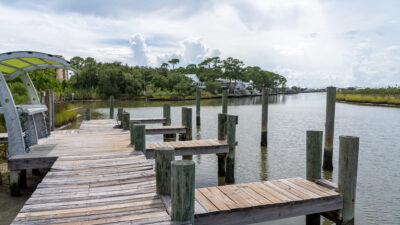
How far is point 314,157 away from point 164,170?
3140 millimetres

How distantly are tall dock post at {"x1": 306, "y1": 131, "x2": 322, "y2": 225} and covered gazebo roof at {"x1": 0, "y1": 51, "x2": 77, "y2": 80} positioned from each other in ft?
20.0

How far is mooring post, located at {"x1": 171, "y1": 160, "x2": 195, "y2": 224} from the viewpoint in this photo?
3.73m

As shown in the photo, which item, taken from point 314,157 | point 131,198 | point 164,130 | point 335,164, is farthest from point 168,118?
point 131,198

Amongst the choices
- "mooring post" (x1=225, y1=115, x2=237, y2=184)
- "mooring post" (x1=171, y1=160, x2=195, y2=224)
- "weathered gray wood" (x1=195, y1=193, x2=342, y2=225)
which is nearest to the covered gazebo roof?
"mooring post" (x1=225, y1=115, x2=237, y2=184)

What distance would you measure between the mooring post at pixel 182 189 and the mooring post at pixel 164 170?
0.72 meters

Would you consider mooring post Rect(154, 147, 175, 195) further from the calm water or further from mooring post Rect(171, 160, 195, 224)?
the calm water

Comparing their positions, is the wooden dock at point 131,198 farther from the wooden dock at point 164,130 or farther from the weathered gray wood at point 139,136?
the wooden dock at point 164,130

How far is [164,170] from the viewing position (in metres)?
4.52

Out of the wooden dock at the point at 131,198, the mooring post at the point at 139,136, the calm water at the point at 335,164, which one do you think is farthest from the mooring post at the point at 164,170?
the calm water at the point at 335,164

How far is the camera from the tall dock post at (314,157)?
588 centimetres

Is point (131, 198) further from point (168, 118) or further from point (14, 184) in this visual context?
point (168, 118)

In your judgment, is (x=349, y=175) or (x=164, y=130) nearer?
(x=349, y=175)

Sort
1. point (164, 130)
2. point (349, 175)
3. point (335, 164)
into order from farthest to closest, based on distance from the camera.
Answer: point (164, 130)
point (335, 164)
point (349, 175)

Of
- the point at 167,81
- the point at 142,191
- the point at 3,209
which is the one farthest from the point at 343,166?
the point at 167,81
